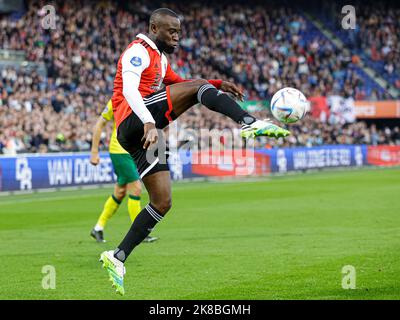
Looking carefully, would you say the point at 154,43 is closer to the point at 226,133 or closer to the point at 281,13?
the point at 226,133

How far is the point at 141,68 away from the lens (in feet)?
25.3

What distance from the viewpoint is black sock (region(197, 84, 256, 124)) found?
23.6ft

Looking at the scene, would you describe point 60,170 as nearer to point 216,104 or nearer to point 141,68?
point 141,68

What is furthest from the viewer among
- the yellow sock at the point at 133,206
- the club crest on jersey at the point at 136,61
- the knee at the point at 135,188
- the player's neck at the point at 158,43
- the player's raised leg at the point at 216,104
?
the knee at the point at 135,188

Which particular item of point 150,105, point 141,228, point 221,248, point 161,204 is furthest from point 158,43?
point 221,248

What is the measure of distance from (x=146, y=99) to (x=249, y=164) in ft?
77.8

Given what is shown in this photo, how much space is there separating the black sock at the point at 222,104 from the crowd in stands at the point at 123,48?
58.4 feet

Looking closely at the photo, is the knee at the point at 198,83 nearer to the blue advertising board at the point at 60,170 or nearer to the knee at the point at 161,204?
the knee at the point at 161,204

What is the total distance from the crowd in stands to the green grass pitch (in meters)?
6.78

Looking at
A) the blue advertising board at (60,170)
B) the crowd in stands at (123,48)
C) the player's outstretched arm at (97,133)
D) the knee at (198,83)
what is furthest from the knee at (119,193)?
the crowd in stands at (123,48)

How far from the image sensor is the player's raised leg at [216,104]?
7039 millimetres

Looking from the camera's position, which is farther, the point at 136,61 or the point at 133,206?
the point at 133,206

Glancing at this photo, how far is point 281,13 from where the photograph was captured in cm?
4847

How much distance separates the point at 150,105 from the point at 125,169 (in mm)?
4835
